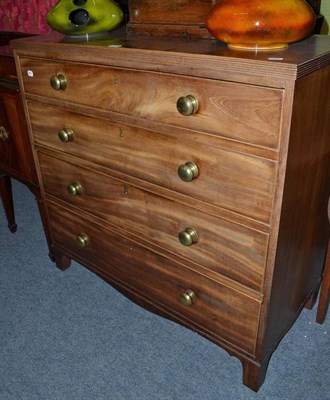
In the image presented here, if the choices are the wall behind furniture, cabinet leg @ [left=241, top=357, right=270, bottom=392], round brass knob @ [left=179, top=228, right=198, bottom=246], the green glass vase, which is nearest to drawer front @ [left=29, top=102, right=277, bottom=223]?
round brass knob @ [left=179, top=228, right=198, bottom=246]

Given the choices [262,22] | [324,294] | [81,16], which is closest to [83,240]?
[81,16]

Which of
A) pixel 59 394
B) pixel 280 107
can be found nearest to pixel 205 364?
pixel 59 394

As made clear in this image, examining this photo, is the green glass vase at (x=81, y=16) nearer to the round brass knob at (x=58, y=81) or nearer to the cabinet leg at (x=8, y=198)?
the round brass knob at (x=58, y=81)

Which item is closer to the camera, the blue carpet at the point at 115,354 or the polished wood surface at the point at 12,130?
the blue carpet at the point at 115,354

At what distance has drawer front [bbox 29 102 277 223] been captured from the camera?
98cm

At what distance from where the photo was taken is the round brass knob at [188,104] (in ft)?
3.18

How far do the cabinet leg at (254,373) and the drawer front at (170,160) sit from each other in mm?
529

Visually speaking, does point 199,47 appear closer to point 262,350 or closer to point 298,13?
point 298,13

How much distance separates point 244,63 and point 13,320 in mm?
1344

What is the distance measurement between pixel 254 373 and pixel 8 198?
4.87 ft

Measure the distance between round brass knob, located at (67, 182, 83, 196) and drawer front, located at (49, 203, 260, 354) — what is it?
0.13 metres

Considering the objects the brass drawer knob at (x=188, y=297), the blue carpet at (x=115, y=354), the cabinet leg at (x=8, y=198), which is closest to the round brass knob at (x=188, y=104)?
the brass drawer knob at (x=188, y=297)

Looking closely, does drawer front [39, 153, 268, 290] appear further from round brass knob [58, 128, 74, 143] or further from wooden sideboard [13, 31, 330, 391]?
round brass knob [58, 128, 74, 143]

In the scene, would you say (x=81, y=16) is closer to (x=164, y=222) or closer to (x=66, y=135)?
(x=66, y=135)
